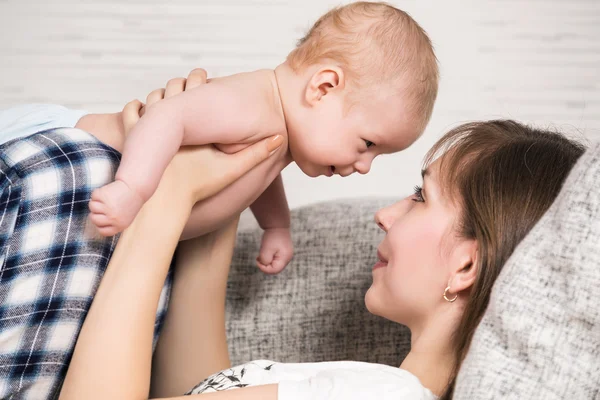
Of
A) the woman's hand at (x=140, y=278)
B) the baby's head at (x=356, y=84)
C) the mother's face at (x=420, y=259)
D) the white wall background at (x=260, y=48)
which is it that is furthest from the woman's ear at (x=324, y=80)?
the white wall background at (x=260, y=48)

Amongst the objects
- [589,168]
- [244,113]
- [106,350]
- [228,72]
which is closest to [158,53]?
[228,72]

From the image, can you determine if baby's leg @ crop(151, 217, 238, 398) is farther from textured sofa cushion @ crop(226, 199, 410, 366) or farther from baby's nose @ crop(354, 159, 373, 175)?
baby's nose @ crop(354, 159, 373, 175)

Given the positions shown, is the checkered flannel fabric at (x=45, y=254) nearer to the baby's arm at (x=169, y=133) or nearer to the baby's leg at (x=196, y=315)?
the baby's arm at (x=169, y=133)

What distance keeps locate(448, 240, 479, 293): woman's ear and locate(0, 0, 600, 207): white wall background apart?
4.01 feet

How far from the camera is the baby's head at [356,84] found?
1.16 m

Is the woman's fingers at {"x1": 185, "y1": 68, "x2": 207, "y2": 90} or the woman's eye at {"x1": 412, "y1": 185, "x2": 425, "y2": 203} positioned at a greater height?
the woman's fingers at {"x1": 185, "y1": 68, "x2": 207, "y2": 90}

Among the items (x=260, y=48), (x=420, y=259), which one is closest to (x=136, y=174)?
(x=420, y=259)

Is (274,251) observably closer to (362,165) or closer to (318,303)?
(318,303)

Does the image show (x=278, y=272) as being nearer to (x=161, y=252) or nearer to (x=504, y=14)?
(x=161, y=252)

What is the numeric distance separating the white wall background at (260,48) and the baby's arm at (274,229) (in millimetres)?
889

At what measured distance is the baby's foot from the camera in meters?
0.89

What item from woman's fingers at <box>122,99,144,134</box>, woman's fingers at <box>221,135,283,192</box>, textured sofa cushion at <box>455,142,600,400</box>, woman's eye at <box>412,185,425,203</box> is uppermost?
woman's fingers at <box>122,99,144,134</box>

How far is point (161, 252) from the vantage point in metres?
1.01

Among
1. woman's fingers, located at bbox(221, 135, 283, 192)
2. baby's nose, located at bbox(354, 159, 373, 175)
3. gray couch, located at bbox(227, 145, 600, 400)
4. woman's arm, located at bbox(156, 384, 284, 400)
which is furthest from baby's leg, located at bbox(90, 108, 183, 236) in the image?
gray couch, located at bbox(227, 145, 600, 400)
